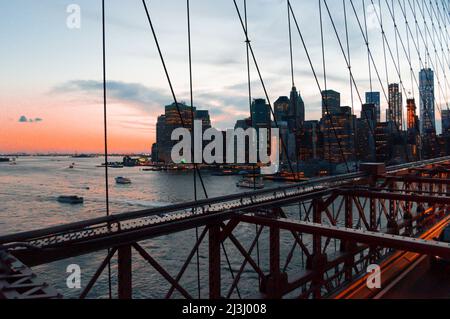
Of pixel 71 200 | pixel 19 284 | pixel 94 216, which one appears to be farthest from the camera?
pixel 71 200

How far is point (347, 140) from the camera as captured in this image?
152750 mm

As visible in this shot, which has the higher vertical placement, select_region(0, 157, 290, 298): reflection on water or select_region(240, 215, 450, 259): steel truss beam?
select_region(240, 215, 450, 259): steel truss beam

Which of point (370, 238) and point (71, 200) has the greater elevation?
point (370, 238)

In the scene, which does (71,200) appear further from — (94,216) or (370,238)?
(370,238)

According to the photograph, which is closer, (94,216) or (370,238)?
(370,238)

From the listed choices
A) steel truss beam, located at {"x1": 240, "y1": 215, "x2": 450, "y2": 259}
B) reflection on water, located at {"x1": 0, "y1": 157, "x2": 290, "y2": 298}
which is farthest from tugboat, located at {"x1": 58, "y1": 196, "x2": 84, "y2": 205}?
steel truss beam, located at {"x1": 240, "y1": 215, "x2": 450, "y2": 259}

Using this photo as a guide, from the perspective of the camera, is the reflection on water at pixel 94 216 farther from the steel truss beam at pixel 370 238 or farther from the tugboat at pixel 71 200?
the steel truss beam at pixel 370 238

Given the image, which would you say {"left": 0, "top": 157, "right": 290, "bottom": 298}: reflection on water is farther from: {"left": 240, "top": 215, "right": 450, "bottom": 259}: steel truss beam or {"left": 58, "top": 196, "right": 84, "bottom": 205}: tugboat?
{"left": 240, "top": 215, "right": 450, "bottom": 259}: steel truss beam

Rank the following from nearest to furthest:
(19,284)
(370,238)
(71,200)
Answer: (19,284) < (370,238) < (71,200)

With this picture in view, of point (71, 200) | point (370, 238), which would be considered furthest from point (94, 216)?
point (370, 238)
